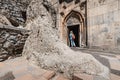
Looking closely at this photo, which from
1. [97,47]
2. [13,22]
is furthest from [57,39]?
[97,47]

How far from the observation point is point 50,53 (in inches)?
117

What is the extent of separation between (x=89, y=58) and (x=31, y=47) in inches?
53.4

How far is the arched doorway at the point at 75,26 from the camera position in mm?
10266

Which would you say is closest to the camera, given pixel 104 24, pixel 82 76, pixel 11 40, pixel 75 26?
pixel 82 76

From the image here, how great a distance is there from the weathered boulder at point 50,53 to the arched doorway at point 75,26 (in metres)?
6.75

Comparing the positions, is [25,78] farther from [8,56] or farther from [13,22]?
[13,22]

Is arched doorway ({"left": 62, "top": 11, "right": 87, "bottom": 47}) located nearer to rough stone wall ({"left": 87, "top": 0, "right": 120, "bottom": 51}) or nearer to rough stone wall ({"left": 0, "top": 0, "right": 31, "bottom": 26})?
rough stone wall ({"left": 87, "top": 0, "right": 120, "bottom": 51})

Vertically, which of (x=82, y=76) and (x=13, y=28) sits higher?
(x=13, y=28)

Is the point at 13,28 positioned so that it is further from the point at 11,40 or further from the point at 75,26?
the point at 75,26

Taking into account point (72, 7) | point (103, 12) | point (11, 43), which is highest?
point (72, 7)

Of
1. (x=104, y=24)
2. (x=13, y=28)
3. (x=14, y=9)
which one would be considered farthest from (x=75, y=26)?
(x=13, y=28)

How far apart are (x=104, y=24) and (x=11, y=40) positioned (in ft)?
21.8

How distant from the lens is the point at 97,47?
8.89 m

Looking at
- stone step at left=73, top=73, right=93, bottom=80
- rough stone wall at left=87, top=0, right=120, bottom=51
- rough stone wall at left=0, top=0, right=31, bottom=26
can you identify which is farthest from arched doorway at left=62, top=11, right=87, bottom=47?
stone step at left=73, top=73, right=93, bottom=80
